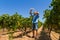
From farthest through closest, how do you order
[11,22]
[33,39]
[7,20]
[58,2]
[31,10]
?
[7,20] < [11,22] < [58,2] < [31,10] < [33,39]

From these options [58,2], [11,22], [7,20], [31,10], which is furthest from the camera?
[7,20]

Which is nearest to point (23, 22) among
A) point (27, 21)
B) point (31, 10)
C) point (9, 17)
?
point (27, 21)

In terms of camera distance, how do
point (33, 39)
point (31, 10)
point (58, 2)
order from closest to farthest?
1. point (33, 39)
2. point (31, 10)
3. point (58, 2)

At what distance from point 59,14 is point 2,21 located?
43.8 meters

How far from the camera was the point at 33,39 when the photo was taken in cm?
948

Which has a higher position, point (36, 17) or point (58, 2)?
point (58, 2)

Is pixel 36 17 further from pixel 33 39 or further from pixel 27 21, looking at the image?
pixel 27 21

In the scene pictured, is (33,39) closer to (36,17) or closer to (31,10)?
(36,17)

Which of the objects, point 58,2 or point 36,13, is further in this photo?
point 58,2

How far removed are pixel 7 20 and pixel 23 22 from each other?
6357 millimetres

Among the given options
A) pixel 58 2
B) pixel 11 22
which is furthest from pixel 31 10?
pixel 11 22

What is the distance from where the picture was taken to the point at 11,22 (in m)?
51.6

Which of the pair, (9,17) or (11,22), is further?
(9,17)

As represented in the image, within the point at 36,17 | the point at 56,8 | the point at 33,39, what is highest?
the point at 56,8
